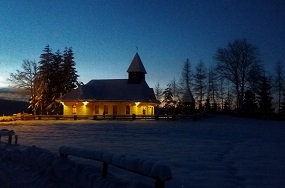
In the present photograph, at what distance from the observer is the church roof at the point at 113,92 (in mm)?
54062

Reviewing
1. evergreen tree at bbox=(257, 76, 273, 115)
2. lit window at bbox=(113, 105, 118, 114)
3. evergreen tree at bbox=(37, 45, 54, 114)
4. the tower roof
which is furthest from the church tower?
evergreen tree at bbox=(257, 76, 273, 115)

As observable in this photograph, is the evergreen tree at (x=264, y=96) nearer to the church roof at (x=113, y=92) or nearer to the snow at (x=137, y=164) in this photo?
the church roof at (x=113, y=92)

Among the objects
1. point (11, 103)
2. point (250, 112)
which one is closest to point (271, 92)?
point (250, 112)

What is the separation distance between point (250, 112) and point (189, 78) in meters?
19.5

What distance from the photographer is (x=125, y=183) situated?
7.93 metres

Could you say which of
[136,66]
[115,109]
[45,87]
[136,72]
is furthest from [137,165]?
[45,87]

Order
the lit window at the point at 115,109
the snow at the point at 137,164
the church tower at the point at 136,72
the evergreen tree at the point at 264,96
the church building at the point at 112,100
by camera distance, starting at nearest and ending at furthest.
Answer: the snow at the point at 137,164 → the church building at the point at 112,100 → the lit window at the point at 115,109 → the church tower at the point at 136,72 → the evergreen tree at the point at 264,96

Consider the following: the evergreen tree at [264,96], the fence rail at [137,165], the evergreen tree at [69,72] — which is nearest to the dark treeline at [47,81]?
the evergreen tree at [69,72]

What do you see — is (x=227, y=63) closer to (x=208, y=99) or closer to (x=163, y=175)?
(x=208, y=99)

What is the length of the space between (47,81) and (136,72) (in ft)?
56.7

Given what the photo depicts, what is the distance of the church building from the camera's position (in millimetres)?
54031

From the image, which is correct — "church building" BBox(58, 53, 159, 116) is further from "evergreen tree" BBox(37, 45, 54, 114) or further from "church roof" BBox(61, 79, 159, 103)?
"evergreen tree" BBox(37, 45, 54, 114)

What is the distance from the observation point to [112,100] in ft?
177

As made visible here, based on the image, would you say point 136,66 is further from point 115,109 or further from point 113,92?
point 115,109
